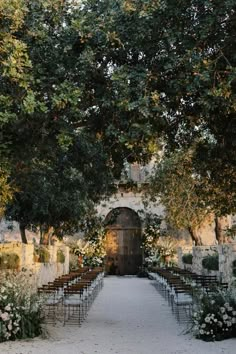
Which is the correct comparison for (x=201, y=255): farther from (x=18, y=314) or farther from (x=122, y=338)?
(x=18, y=314)

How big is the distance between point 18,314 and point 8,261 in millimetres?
4764

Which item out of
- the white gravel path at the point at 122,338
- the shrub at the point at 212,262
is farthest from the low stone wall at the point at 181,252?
the white gravel path at the point at 122,338

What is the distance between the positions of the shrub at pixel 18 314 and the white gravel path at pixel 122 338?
0.26 m

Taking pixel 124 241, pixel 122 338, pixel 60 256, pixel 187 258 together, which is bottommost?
pixel 122 338

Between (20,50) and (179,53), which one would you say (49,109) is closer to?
(20,50)

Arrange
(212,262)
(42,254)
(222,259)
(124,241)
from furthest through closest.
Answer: (124,241) < (42,254) < (212,262) < (222,259)

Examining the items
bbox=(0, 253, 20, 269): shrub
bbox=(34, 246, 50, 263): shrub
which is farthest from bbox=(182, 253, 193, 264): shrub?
bbox=(0, 253, 20, 269): shrub

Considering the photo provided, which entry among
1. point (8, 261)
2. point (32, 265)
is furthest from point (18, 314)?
point (32, 265)

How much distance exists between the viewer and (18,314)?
355 inches

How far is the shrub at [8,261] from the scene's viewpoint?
13.6 meters

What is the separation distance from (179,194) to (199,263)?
3.33 metres

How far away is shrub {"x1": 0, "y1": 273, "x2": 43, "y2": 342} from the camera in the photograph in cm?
885

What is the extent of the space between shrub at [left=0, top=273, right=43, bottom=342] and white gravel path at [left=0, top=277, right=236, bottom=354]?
26cm

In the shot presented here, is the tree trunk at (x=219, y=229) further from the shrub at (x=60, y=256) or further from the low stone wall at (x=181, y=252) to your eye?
the shrub at (x=60, y=256)
